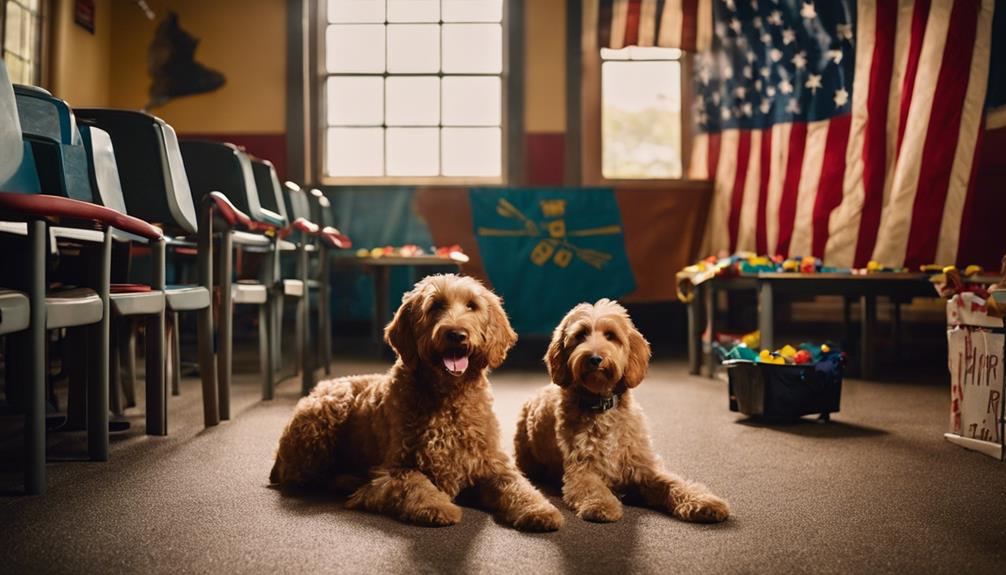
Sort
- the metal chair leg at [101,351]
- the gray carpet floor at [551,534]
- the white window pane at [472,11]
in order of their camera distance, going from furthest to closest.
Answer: the white window pane at [472,11] → the metal chair leg at [101,351] → the gray carpet floor at [551,534]

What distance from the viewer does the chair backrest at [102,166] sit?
251cm

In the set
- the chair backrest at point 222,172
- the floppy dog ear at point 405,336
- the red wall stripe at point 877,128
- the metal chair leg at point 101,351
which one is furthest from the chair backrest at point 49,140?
the red wall stripe at point 877,128

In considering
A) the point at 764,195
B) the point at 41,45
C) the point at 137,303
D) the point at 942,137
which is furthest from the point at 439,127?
the point at 137,303

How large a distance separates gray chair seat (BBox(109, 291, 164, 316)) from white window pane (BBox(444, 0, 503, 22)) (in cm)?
503

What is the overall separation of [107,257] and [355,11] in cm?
527

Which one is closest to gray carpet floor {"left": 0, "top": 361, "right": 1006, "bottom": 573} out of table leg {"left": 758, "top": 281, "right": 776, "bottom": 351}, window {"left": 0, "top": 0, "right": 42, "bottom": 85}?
table leg {"left": 758, "top": 281, "right": 776, "bottom": 351}

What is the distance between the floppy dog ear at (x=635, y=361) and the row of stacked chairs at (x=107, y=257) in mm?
1462

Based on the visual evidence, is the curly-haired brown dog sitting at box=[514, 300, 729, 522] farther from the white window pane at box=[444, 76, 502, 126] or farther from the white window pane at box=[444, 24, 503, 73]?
the white window pane at box=[444, 24, 503, 73]

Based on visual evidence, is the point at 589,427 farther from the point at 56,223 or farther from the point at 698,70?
the point at 698,70

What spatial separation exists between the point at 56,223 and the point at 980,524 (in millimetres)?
2898

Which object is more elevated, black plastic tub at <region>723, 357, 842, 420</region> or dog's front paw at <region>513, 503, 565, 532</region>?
black plastic tub at <region>723, 357, 842, 420</region>

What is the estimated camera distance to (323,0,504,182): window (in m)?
6.98

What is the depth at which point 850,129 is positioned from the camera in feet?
16.7

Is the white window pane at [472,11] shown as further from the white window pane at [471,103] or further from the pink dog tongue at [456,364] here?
the pink dog tongue at [456,364]
